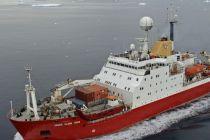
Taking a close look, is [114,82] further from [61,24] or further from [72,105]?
[61,24]

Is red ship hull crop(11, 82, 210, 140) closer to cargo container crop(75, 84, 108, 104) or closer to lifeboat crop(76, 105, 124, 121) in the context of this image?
lifeboat crop(76, 105, 124, 121)

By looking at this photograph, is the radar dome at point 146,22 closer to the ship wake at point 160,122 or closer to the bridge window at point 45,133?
the ship wake at point 160,122

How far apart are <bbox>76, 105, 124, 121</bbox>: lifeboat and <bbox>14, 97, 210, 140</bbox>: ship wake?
6.87ft

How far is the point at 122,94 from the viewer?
31.5m

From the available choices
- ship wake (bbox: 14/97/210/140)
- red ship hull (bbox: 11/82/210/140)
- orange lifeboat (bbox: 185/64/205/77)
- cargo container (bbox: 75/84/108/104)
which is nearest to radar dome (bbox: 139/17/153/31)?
red ship hull (bbox: 11/82/210/140)

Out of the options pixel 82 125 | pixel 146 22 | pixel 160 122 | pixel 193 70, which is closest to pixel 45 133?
pixel 82 125

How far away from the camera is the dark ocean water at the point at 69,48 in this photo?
111 ft

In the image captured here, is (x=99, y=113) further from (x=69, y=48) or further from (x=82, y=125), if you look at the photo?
(x=69, y=48)

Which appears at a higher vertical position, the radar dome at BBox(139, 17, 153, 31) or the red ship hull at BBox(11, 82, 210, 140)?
the radar dome at BBox(139, 17, 153, 31)

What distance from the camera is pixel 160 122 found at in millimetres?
32969

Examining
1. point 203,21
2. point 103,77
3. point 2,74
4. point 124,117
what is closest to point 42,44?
point 2,74

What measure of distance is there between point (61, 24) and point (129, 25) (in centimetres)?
2021

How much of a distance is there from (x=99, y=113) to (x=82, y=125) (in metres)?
1.84

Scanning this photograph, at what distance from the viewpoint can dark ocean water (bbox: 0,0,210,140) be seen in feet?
Result: 111
